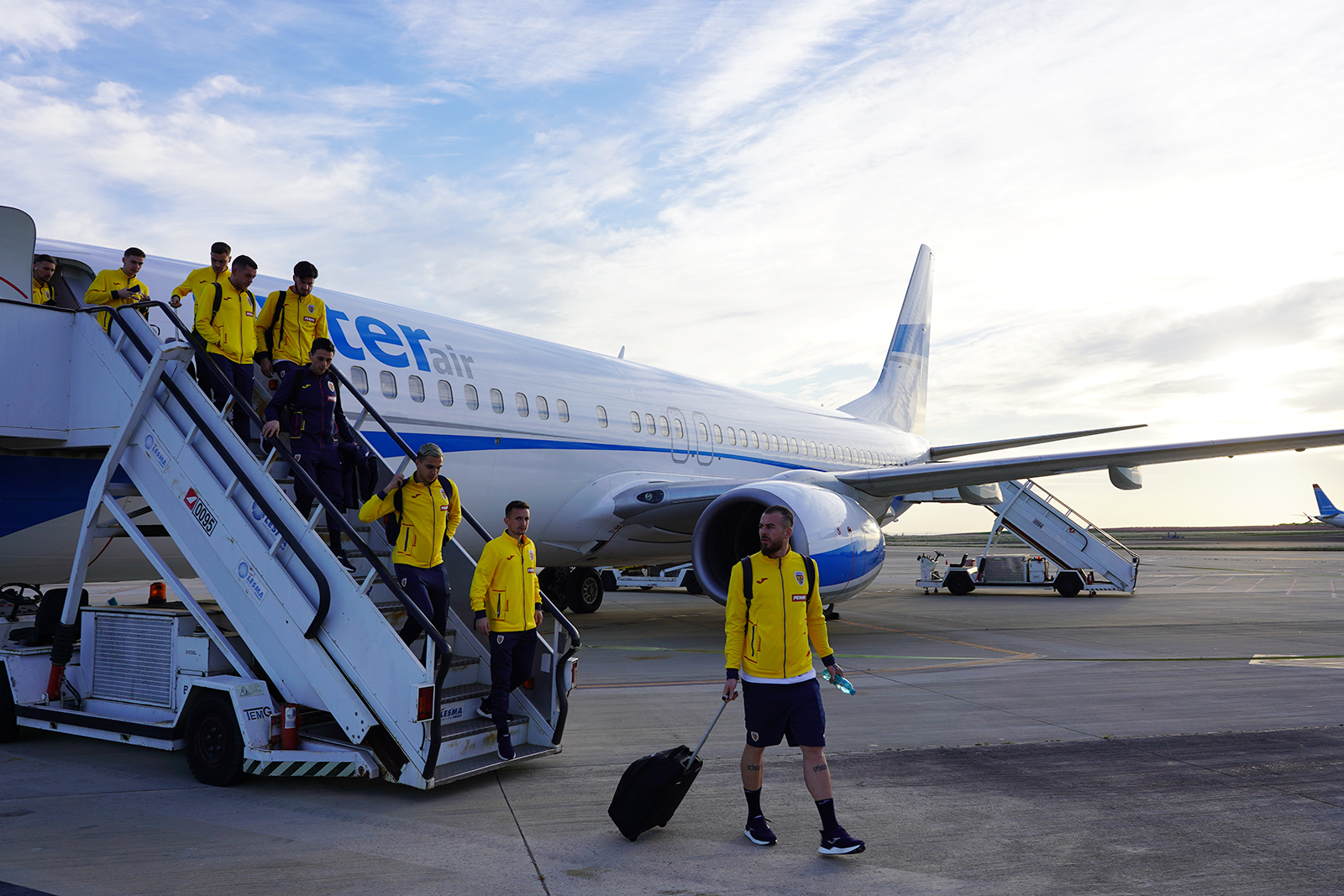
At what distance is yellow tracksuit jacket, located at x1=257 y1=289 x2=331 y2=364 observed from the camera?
259 inches

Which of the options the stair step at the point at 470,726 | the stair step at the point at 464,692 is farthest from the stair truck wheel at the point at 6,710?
the stair step at the point at 470,726

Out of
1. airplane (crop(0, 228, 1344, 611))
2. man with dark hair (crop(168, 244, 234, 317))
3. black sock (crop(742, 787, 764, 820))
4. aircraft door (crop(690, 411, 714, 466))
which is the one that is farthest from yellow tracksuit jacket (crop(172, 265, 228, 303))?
aircraft door (crop(690, 411, 714, 466))

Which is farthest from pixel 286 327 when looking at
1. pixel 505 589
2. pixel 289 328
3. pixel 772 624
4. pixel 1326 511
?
pixel 1326 511

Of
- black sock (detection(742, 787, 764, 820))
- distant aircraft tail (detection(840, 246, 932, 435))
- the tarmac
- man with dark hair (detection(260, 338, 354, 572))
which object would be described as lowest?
the tarmac

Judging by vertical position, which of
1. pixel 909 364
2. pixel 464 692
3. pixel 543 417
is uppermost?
pixel 909 364

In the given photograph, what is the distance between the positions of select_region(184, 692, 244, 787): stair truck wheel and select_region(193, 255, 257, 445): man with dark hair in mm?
1816

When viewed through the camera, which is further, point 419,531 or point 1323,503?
point 1323,503

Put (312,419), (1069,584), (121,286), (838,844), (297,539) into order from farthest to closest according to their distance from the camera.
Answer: (1069,584) → (121,286) → (312,419) → (297,539) → (838,844)

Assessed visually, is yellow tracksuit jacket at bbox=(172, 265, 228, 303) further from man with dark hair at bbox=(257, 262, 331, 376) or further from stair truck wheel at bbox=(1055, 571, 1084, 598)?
stair truck wheel at bbox=(1055, 571, 1084, 598)

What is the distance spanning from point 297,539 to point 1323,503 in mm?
79511

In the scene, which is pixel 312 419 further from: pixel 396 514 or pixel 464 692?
pixel 464 692

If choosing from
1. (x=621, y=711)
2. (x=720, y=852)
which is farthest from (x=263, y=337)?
(x=720, y=852)

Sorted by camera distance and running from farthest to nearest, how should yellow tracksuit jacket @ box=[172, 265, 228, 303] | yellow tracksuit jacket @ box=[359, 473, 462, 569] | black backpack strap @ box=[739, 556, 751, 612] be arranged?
yellow tracksuit jacket @ box=[172, 265, 228, 303]
yellow tracksuit jacket @ box=[359, 473, 462, 569]
black backpack strap @ box=[739, 556, 751, 612]

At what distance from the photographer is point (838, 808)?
4.84 metres
